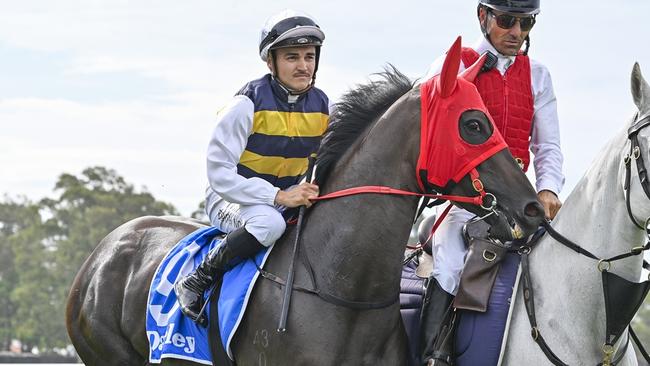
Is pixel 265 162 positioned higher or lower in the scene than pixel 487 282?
higher

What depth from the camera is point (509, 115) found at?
6.74 m

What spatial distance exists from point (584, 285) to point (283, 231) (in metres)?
1.69

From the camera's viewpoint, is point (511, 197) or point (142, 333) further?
point (142, 333)

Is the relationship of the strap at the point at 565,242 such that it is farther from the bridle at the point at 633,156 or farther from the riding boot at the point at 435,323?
the riding boot at the point at 435,323

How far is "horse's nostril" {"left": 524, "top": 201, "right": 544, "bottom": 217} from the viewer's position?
18.9ft

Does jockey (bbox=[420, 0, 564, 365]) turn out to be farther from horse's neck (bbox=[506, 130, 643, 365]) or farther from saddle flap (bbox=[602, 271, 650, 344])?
saddle flap (bbox=[602, 271, 650, 344])

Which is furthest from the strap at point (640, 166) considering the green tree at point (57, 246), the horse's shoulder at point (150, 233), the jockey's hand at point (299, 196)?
the green tree at point (57, 246)

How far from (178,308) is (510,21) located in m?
2.69

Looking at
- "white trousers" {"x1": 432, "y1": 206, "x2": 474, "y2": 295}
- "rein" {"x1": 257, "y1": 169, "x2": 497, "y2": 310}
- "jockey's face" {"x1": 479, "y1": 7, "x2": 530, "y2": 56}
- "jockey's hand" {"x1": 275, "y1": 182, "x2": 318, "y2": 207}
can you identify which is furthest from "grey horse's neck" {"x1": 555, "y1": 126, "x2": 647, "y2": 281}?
"jockey's hand" {"x1": 275, "y1": 182, "x2": 318, "y2": 207}

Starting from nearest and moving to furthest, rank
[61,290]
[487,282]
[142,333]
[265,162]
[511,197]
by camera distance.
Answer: [511,197]
[487,282]
[265,162]
[142,333]
[61,290]

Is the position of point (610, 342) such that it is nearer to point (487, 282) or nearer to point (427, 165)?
point (487, 282)

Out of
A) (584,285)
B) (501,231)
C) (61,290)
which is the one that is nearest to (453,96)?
(501,231)

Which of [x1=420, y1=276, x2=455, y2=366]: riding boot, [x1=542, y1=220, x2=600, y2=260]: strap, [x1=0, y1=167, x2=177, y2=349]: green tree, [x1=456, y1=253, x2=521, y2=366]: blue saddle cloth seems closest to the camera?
[x1=542, y1=220, x2=600, y2=260]: strap

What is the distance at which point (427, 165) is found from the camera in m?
5.94
